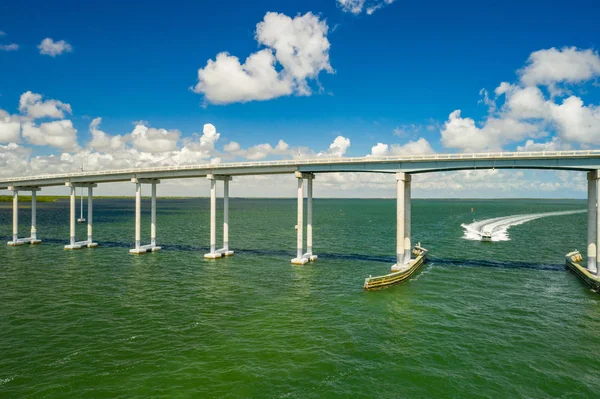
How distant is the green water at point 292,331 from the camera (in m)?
21.1

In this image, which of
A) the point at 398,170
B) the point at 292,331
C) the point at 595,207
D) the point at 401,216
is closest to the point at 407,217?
the point at 401,216

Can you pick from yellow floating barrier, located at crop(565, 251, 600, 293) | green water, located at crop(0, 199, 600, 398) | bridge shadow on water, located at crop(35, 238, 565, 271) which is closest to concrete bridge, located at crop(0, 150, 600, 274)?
yellow floating barrier, located at crop(565, 251, 600, 293)

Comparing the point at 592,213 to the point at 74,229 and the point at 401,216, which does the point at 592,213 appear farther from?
the point at 74,229

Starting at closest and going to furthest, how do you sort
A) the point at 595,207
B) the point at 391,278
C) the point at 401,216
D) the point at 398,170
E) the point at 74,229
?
the point at 391,278
the point at 595,207
the point at 401,216
the point at 398,170
the point at 74,229

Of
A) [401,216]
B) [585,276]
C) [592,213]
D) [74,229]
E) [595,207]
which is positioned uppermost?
[595,207]

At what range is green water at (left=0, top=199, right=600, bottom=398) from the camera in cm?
2112

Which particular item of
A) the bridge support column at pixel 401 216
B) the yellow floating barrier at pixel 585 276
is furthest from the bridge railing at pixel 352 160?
the yellow floating barrier at pixel 585 276

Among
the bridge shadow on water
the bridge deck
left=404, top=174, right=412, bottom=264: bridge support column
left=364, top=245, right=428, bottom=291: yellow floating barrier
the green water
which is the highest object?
the bridge deck

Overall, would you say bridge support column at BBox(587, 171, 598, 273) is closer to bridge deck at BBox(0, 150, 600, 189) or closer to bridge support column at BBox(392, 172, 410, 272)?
bridge deck at BBox(0, 150, 600, 189)

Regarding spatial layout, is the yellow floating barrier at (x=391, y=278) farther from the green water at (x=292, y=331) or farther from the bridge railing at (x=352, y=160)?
the bridge railing at (x=352, y=160)

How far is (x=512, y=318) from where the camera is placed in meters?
32.2

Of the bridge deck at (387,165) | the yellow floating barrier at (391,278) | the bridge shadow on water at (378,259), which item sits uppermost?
the bridge deck at (387,165)

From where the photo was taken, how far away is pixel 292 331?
28.8 m

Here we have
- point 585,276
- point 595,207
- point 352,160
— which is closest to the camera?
point 585,276
